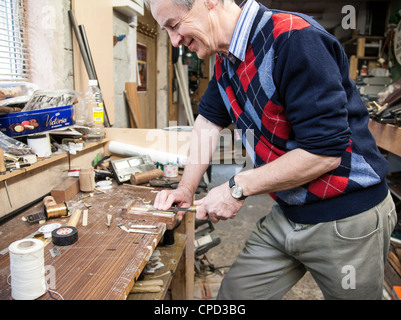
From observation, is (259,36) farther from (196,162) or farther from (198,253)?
(198,253)

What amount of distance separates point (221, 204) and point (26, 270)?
1.91 feet

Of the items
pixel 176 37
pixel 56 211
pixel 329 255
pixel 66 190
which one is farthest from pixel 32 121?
pixel 329 255

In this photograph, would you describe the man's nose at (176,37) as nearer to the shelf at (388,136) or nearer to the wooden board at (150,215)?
the wooden board at (150,215)

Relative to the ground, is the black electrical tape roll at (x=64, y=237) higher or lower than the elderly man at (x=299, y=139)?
lower

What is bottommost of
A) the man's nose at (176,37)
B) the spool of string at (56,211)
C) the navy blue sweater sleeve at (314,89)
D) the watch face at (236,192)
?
the spool of string at (56,211)

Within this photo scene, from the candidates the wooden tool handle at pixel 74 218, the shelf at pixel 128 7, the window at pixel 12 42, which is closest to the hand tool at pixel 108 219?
the wooden tool handle at pixel 74 218

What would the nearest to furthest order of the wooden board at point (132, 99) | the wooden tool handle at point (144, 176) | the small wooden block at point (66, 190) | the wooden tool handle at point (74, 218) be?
the wooden tool handle at point (74, 218) < the small wooden block at point (66, 190) < the wooden tool handle at point (144, 176) < the wooden board at point (132, 99)

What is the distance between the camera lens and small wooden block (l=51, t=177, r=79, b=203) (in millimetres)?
1397

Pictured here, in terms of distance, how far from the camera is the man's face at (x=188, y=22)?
0.94 metres

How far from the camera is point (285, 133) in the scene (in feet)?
3.26

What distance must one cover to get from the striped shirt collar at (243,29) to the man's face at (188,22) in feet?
0.25

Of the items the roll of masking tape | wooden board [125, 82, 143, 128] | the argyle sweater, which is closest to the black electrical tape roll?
the argyle sweater

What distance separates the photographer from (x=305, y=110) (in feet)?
2.72
